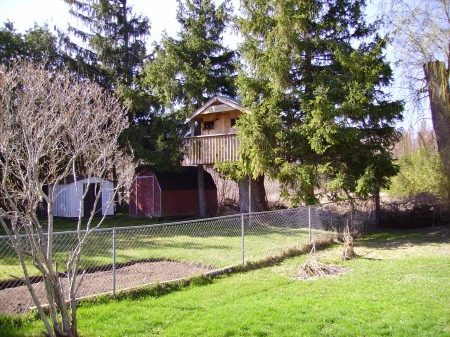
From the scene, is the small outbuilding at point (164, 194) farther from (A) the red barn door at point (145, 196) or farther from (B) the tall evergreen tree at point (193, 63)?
(B) the tall evergreen tree at point (193, 63)

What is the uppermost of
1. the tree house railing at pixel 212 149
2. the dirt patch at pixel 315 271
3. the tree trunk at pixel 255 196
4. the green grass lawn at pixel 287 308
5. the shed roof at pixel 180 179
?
the tree house railing at pixel 212 149

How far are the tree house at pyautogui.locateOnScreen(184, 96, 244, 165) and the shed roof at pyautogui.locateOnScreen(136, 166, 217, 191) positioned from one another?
216 centimetres

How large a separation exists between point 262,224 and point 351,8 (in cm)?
940

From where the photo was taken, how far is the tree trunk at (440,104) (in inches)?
391

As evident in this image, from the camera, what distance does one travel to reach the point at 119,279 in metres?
7.07

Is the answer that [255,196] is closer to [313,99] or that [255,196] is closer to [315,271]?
[313,99]

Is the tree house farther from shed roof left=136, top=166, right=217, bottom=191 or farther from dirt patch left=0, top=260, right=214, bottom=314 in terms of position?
dirt patch left=0, top=260, right=214, bottom=314

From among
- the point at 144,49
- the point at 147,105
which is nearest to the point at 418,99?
the point at 147,105

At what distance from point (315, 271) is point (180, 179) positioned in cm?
1456

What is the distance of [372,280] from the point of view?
7004mm

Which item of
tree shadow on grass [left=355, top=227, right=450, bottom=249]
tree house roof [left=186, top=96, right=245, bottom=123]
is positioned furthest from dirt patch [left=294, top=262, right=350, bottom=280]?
tree house roof [left=186, top=96, right=245, bottom=123]

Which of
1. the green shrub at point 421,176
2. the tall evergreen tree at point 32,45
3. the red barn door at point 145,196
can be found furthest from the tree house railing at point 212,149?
the tall evergreen tree at point 32,45

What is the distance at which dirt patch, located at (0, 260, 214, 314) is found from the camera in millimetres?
5605

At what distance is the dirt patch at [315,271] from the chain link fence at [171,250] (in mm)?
1390
